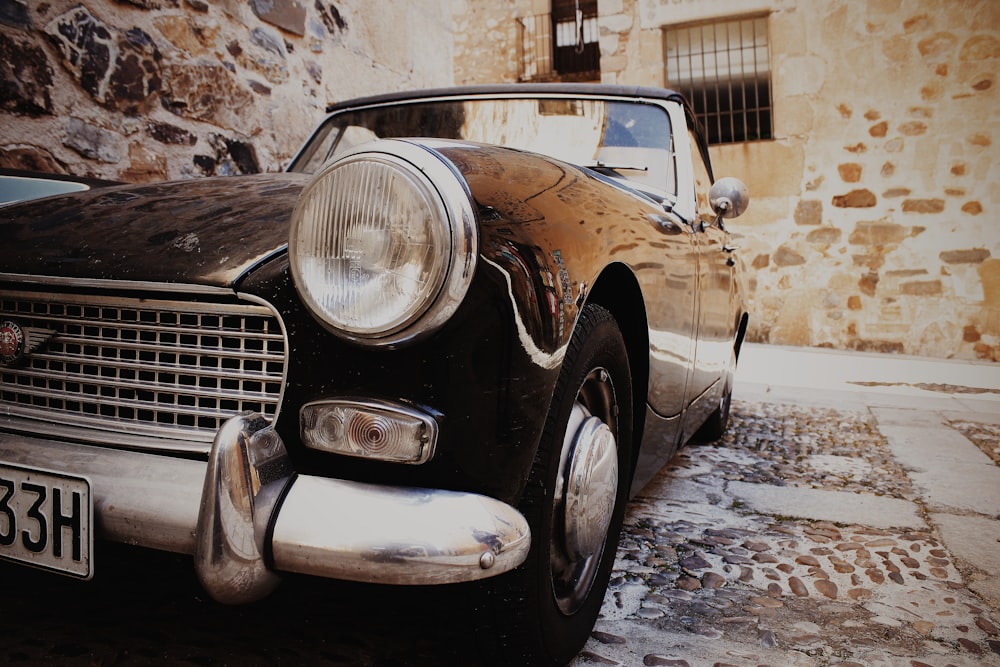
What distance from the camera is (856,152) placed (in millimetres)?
7414

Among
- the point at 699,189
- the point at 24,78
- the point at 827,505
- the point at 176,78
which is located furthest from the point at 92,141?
the point at 827,505

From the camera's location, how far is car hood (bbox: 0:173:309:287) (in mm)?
1188

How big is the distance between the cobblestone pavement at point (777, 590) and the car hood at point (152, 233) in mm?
964

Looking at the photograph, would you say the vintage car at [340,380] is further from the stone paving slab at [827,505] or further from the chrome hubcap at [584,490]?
the stone paving slab at [827,505]

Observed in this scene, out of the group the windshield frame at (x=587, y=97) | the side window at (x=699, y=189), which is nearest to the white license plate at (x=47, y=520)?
the windshield frame at (x=587, y=97)

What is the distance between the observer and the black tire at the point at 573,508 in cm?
115

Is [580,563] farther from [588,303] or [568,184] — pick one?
[568,184]

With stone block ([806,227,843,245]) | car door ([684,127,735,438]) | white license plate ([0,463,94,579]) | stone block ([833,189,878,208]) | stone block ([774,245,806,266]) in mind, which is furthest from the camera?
stone block ([774,245,806,266])

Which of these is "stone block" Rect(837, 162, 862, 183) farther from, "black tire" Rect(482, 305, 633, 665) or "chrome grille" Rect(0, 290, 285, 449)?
"chrome grille" Rect(0, 290, 285, 449)

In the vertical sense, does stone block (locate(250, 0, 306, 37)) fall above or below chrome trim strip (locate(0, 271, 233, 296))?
above

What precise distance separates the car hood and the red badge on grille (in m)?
0.10

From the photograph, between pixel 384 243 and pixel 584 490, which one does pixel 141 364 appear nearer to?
pixel 384 243

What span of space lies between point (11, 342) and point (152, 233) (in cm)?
30

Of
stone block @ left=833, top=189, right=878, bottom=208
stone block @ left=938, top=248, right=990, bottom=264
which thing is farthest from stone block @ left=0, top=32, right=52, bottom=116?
stone block @ left=938, top=248, right=990, bottom=264
